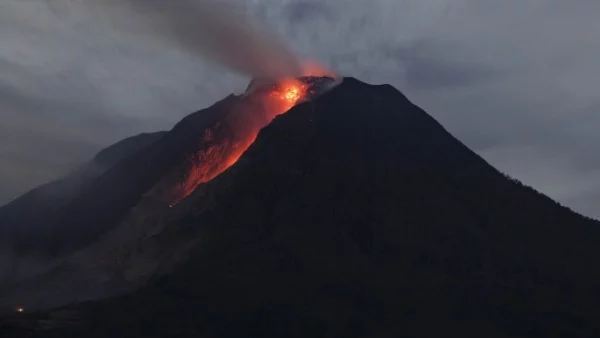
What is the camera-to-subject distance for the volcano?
69062 millimetres

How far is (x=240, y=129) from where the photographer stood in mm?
101188

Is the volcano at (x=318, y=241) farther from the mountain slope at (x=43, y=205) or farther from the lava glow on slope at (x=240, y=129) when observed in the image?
the mountain slope at (x=43, y=205)

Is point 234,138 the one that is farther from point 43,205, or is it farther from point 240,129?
point 43,205

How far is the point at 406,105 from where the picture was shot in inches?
4323

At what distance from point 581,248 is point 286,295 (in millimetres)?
36837

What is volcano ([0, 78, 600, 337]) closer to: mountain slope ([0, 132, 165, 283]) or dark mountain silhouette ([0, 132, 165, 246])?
mountain slope ([0, 132, 165, 283])

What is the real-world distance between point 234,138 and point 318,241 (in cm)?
2451

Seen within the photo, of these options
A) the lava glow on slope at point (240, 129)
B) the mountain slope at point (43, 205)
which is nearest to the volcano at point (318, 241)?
the lava glow on slope at point (240, 129)

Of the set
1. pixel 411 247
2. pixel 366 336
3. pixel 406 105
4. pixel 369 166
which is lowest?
pixel 366 336

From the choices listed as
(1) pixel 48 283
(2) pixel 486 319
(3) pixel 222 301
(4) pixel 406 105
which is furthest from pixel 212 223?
(4) pixel 406 105

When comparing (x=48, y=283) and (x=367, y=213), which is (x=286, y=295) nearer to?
(x=367, y=213)

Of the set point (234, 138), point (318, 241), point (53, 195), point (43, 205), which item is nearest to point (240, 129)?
point (234, 138)

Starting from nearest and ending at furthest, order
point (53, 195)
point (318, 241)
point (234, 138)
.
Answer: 1. point (318, 241)
2. point (234, 138)
3. point (53, 195)

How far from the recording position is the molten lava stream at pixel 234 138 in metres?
95.1
